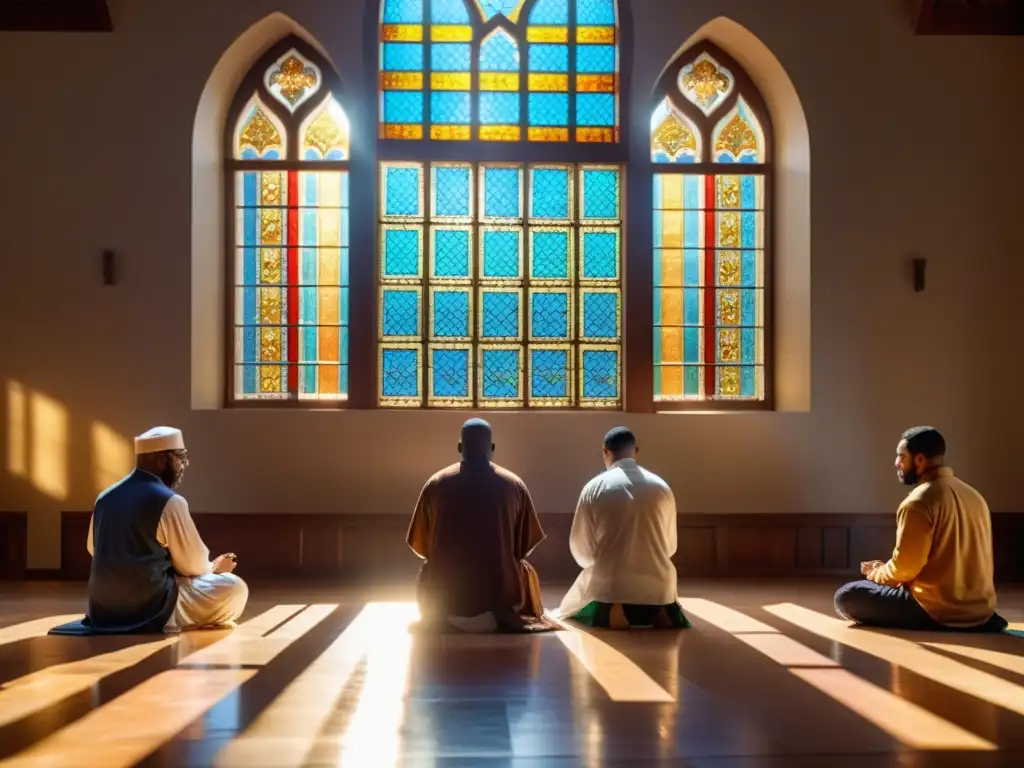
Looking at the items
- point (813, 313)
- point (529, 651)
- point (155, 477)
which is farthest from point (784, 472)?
point (155, 477)

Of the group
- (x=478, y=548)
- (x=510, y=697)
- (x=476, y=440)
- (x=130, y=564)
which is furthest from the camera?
(x=476, y=440)

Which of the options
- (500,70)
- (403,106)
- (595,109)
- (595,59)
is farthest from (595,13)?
(403,106)

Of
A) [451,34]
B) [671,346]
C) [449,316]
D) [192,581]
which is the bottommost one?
[192,581]

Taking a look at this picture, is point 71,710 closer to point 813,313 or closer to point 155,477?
point 155,477

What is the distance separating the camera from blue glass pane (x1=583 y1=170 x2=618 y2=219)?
780cm

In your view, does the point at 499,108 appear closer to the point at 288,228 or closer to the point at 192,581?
the point at 288,228

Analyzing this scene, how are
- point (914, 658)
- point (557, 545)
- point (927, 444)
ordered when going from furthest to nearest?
point (557, 545), point (927, 444), point (914, 658)

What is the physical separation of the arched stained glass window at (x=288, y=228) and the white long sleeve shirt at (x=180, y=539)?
255cm

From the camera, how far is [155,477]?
17.0ft

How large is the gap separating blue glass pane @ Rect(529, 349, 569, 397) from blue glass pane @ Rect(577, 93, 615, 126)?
1.55 meters

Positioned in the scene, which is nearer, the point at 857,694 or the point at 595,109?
the point at 857,694

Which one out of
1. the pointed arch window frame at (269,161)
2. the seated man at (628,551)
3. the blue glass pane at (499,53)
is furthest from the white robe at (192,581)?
the blue glass pane at (499,53)

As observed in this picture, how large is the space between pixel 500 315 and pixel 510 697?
417cm

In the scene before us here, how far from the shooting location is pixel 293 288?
7.72 meters
